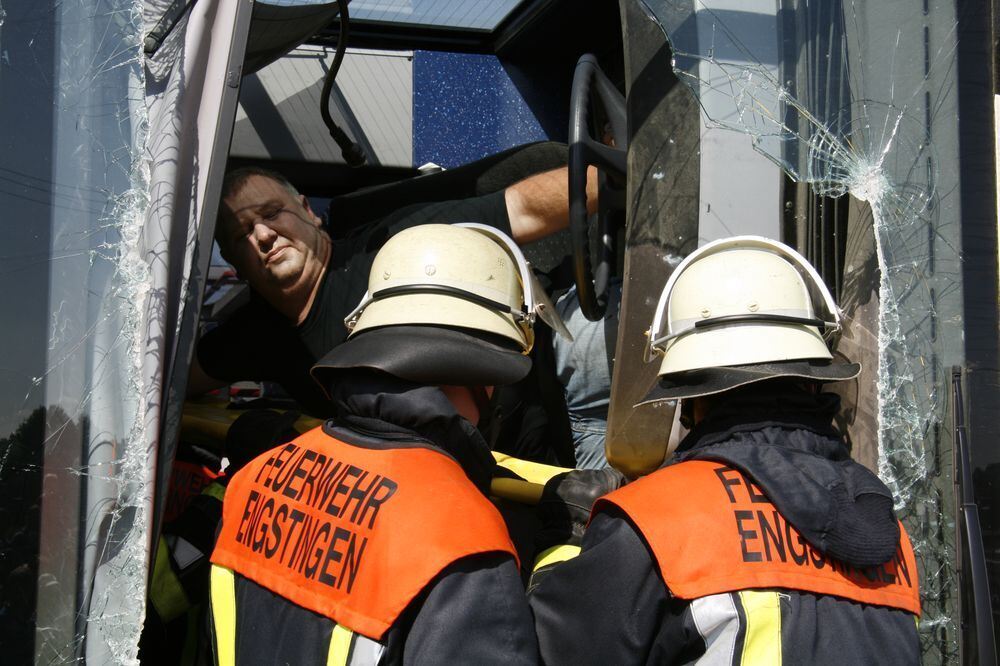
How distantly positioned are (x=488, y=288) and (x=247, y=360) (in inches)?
53.4

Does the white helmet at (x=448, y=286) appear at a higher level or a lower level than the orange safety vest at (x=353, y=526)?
higher

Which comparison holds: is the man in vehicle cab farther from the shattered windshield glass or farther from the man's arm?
the shattered windshield glass

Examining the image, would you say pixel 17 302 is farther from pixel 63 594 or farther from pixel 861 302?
pixel 861 302

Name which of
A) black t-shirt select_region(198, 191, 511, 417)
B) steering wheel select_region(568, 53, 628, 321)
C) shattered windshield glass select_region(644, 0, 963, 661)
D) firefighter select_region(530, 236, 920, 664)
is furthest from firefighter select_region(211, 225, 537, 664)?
black t-shirt select_region(198, 191, 511, 417)

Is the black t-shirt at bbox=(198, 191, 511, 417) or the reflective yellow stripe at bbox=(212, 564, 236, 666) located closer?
the reflective yellow stripe at bbox=(212, 564, 236, 666)

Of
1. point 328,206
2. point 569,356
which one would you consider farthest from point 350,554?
point 328,206

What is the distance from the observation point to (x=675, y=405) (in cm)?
199

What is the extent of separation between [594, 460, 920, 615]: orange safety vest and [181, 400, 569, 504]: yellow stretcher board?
0.57 metres

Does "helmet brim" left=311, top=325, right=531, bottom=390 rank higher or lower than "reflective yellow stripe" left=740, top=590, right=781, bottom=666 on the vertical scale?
higher

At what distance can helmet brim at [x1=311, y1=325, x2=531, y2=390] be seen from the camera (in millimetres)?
1549

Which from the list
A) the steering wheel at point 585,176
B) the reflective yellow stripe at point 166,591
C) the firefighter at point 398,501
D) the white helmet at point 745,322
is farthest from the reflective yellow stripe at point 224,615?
the steering wheel at point 585,176

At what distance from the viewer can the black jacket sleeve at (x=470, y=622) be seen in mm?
1265

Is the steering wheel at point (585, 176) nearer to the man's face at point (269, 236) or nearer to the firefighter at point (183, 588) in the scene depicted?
the man's face at point (269, 236)

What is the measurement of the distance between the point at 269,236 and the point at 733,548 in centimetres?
176
